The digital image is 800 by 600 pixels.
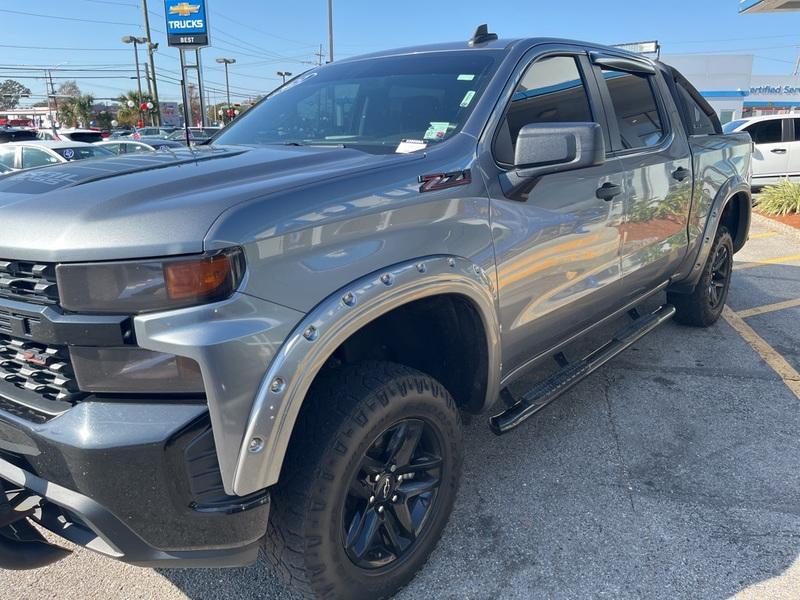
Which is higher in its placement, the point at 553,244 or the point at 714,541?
the point at 553,244

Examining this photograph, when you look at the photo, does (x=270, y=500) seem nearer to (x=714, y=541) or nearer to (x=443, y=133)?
(x=443, y=133)

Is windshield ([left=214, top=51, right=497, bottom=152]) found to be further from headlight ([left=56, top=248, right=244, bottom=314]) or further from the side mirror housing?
headlight ([left=56, top=248, right=244, bottom=314])

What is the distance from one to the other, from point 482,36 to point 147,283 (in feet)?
7.20

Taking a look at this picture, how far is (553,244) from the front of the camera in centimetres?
276

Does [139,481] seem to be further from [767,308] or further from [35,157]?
[35,157]

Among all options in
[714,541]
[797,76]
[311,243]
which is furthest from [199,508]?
[797,76]

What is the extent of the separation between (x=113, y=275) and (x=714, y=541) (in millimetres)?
2459

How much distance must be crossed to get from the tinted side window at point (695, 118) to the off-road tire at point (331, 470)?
328 centimetres

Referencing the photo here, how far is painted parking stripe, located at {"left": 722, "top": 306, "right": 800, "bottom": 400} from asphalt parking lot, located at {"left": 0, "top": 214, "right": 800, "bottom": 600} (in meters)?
0.03

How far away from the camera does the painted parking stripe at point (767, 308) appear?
18.4ft

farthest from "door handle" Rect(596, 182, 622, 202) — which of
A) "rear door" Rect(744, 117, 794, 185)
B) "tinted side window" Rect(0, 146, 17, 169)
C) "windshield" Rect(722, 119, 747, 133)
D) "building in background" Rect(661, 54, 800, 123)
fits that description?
"building in background" Rect(661, 54, 800, 123)

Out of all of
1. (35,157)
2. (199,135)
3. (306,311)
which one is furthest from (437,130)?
(199,135)

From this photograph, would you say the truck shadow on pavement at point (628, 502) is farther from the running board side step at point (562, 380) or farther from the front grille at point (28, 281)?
the front grille at point (28, 281)

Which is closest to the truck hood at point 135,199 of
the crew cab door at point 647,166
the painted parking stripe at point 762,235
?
the crew cab door at point 647,166
